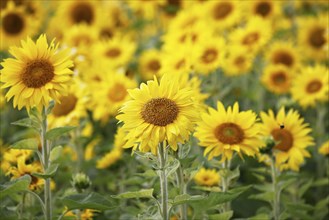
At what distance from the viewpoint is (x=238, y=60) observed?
466 centimetres

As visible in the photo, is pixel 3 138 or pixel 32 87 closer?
pixel 32 87

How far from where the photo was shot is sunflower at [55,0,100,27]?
19.8ft

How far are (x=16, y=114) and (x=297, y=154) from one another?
9.66ft

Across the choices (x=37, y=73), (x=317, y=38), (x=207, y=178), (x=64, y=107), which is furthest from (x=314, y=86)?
(x=37, y=73)

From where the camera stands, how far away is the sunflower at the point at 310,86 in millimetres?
4113

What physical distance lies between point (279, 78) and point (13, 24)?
2302 mm

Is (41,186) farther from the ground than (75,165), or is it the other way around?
(75,165)

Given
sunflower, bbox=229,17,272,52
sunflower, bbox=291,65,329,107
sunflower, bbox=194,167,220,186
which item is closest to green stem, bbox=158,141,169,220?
sunflower, bbox=194,167,220,186

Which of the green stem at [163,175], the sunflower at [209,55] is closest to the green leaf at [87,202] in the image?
the green stem at [163,175]

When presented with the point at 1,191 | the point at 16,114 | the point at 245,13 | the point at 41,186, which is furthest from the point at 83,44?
the point at 1,191

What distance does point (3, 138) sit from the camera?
4.86 metres

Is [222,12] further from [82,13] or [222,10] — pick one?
[82,13]

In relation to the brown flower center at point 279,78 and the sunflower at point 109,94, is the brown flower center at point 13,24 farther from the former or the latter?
the brown flower center at point 279,78

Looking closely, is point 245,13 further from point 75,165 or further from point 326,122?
point 75,165
